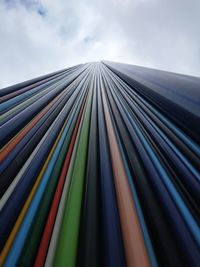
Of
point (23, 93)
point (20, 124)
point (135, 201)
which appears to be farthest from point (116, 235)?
point (23, 93)

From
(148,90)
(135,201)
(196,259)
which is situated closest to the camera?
(196,259)

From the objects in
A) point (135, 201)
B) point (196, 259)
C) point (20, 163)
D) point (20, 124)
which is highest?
point (20, 124)

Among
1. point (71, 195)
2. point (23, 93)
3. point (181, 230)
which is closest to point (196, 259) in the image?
point (181, 230)

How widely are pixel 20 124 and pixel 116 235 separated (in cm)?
41

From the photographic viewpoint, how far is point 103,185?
0.38 metres

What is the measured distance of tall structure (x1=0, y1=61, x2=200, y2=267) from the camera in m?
0.27

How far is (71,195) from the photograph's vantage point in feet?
1.19

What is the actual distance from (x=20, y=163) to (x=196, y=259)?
37 cm

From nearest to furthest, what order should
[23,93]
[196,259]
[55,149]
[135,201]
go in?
[196,259] → [135,201] → [55,149] → [23,93]

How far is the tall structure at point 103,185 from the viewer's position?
265mm

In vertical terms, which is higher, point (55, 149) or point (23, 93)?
point (23, 93)

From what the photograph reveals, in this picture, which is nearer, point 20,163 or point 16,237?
point 16,237

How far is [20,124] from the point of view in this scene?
554 mm

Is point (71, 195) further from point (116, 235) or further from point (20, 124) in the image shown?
point (20, 124)
